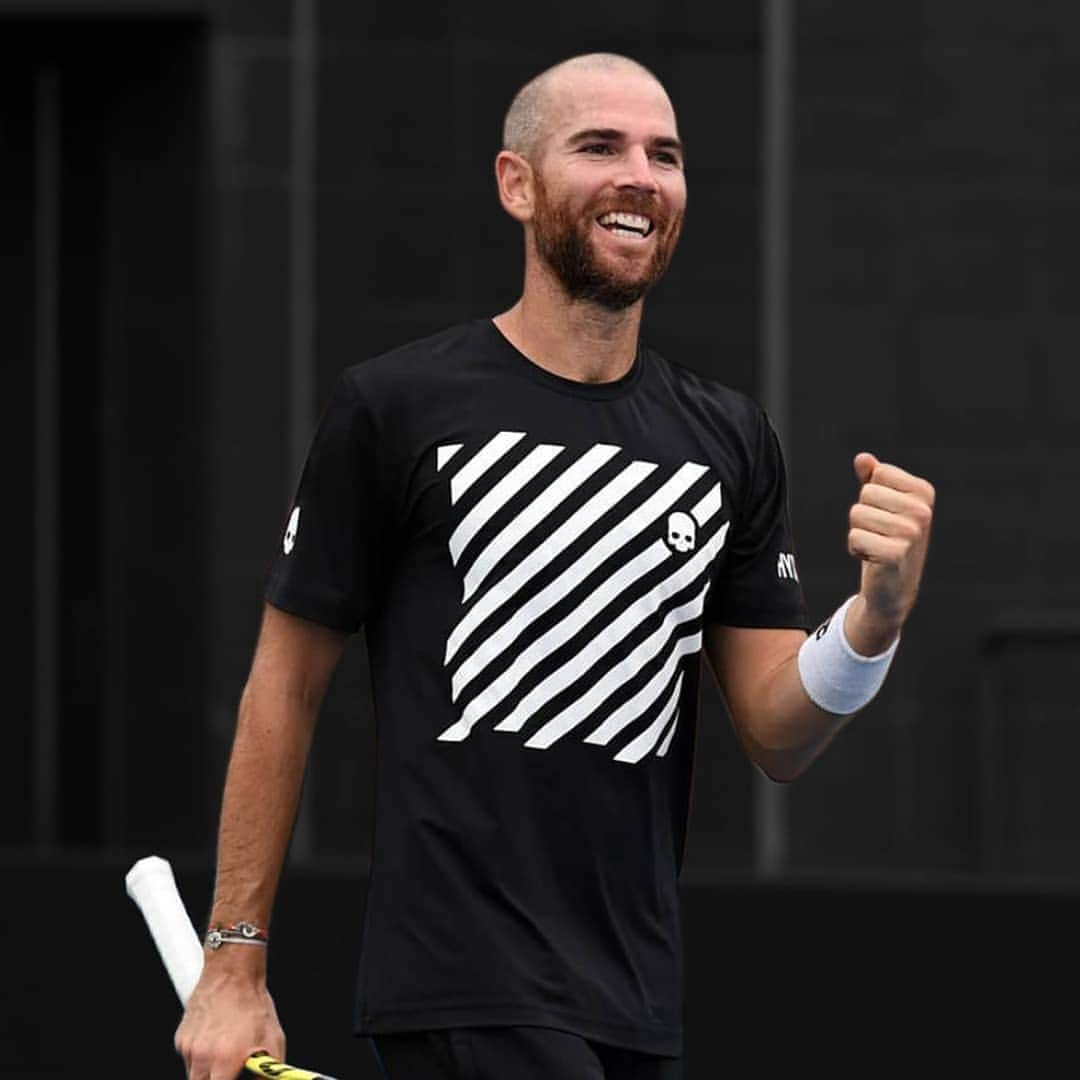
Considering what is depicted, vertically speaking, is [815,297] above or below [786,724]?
above

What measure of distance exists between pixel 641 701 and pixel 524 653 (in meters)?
0.18

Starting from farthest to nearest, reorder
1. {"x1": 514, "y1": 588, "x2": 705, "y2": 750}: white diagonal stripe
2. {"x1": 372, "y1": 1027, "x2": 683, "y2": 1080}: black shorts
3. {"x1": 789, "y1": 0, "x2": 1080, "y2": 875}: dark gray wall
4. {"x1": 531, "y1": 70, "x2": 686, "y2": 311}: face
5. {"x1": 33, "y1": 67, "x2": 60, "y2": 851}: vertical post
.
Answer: {"x1": 33, "y1": 67, "x2": 60, "y2": 851}: vertical post < {"x1": 789, "y1": 0, "x2": 1080, "y2": 875}: dark gray wall < {"x1": 531, "y1": 70, "x2": 686, "y2": 311}: face < {"x1": 514, "y1": 588, "x2": 705, "y2": 750}: white diagonal stripe < {"x1": 372, "y1": 1027, "x2": 683, "y2": 1080}: black shorts

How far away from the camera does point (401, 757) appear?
13.3ft

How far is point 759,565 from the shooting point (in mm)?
4328

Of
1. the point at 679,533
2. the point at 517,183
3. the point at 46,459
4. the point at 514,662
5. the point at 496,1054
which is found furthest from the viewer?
the point at 46,459

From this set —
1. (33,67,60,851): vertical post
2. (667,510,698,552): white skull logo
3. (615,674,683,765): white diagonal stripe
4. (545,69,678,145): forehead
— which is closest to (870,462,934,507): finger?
(667,510,698,552): white skull logo

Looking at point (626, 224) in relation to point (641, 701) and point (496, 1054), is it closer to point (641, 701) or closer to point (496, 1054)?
point (641, 701)

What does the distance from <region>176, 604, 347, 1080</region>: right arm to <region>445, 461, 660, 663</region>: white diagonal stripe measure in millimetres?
200

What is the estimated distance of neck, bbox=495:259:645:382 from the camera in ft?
13.7

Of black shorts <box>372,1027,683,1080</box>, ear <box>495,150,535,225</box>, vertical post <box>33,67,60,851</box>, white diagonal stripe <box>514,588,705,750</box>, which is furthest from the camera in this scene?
vertical post <box>33,67,60,851</box>

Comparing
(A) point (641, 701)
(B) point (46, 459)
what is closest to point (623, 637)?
(A) point (641, 701)

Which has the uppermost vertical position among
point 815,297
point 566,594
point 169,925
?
point 815,297

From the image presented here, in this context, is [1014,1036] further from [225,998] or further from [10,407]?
[10,407]

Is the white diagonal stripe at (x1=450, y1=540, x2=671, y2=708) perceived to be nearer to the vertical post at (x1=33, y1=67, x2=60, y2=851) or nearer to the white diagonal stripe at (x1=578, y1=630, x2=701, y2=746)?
the white diagonal stripe at (x1=578, y1=630, x2=701, y2=746)
